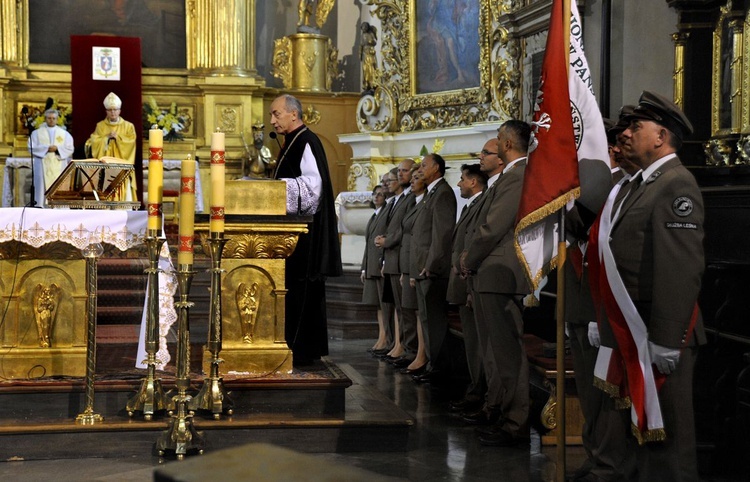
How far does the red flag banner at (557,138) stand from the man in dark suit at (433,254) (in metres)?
2.93

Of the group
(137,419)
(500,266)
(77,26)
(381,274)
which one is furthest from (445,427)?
(77,26)

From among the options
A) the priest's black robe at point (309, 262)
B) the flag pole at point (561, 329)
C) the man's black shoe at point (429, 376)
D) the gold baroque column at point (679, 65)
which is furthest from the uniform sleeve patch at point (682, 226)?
the man's black shoe at point (429, 376)

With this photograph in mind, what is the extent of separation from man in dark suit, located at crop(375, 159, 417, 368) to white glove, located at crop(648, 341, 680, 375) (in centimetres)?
460

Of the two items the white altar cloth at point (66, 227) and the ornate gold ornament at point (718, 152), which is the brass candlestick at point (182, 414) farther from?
the ornate gold ornament at point (718, 152)

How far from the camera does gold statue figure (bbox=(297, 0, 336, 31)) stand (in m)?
15.2

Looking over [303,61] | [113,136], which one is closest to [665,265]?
[113,136]

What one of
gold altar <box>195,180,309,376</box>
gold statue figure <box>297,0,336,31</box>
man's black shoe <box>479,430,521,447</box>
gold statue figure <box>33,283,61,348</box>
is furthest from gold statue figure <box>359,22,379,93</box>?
man's black shoe <box>479,430,521,447</box>

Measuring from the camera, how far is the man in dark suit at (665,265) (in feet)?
12.8

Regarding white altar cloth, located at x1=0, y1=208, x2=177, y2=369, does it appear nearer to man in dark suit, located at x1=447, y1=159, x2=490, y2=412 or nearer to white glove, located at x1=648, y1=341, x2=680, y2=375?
man in dark suit, located at x1=447, y1=159, x2=490, y2=412

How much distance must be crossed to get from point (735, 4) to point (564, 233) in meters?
2.91

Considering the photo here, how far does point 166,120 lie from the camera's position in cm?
1436

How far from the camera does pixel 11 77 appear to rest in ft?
45.7

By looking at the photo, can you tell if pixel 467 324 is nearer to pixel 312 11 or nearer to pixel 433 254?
pixel 433 254

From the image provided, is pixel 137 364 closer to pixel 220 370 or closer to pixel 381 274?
pixel 220 370
